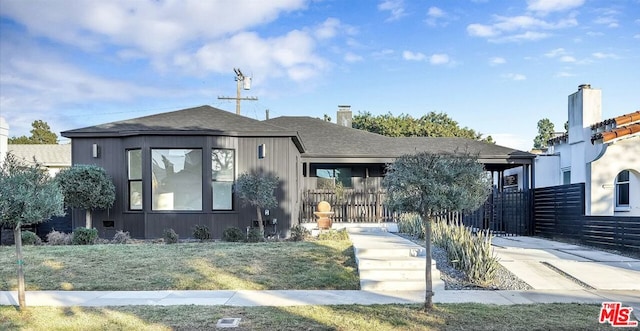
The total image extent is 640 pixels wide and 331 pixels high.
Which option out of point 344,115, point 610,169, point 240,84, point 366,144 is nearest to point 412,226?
point 610,169

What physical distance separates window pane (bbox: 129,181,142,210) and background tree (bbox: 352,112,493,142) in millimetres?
26815

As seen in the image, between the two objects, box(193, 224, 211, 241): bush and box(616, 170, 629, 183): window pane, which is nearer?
box(193, 224, 211, 241): bush

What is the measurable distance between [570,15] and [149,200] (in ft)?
42.6

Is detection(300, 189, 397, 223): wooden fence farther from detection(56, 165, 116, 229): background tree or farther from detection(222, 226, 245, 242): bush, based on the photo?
detection(56, 165, 116, 229): background tree

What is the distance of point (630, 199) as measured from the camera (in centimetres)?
1334

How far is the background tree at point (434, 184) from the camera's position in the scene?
4.94 m

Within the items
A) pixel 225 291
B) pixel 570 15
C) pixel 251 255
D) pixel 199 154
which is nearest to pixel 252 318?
pixel 225 291

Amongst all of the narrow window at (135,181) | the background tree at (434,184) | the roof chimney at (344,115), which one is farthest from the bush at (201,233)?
the roof chimney at (344,115)

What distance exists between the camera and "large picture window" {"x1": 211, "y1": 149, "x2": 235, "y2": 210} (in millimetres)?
11812

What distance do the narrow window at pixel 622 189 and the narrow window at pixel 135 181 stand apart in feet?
48.0

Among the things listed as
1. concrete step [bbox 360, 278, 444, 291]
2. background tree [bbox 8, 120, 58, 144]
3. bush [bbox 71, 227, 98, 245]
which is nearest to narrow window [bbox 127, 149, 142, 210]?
bush [bbox 71, 227, 98, 245]

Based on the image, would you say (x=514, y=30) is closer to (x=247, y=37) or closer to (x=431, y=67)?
(x=431, y=67)

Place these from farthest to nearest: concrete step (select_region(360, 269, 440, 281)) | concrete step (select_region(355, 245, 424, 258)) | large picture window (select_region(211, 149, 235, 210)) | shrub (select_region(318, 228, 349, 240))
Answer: large picture window (select_region(211, 149, 235, 210)) < shrub (select_region(318, 228, 349, 240)) < concrete step (select_region(355, 245, 424, 258)) < concrete step (select_region(360, 269, 440, 281))

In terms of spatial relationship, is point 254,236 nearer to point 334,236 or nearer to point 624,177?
point 334,236
